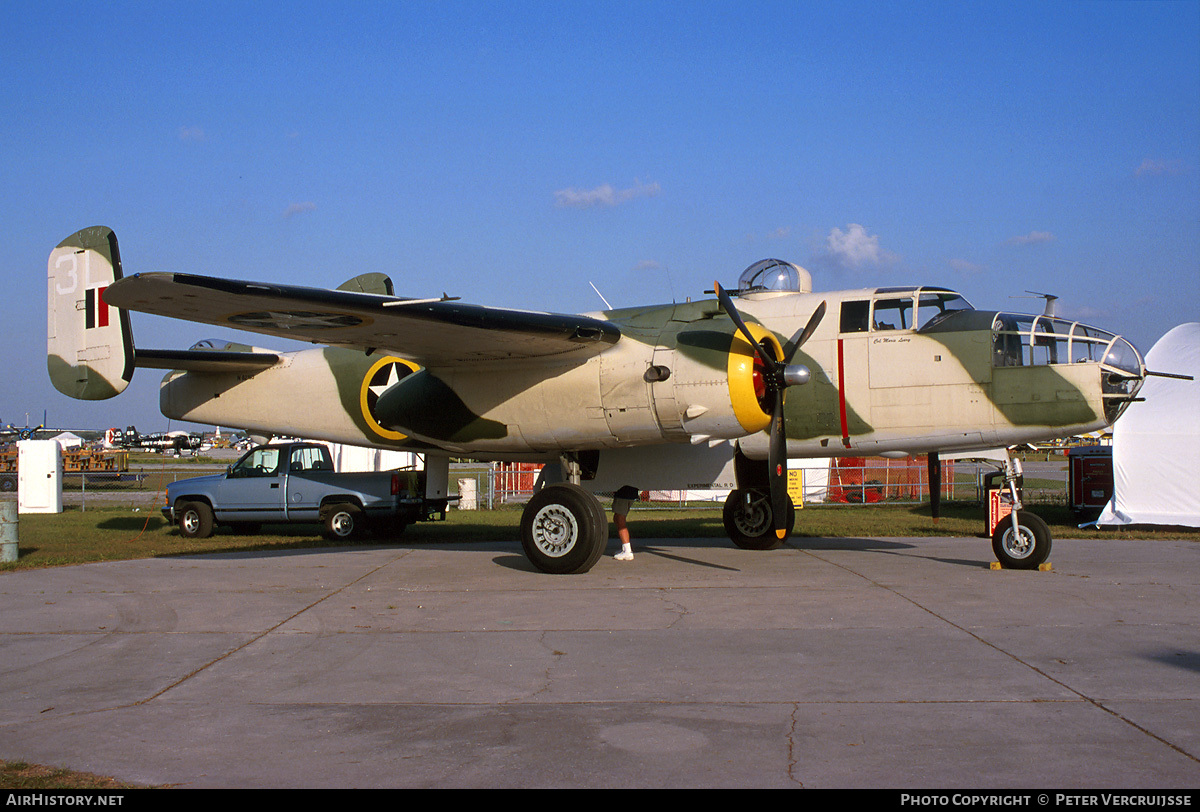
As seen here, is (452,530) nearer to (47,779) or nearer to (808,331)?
(808,331)

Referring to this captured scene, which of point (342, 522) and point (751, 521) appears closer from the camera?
point (751, 521)

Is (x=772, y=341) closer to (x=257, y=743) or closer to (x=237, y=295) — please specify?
(x=237, y=295)

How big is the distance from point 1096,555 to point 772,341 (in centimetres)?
642

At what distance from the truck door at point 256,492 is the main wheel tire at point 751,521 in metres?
9.53

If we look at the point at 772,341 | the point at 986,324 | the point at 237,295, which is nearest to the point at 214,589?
the point at 237,295

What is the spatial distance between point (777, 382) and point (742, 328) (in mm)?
881

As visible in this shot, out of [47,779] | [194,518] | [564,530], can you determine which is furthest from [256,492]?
[47,779]

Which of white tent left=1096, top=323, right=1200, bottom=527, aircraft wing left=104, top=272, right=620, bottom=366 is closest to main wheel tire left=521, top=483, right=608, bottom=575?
aircraft wing left=104, top=272, right=620, bottom=366

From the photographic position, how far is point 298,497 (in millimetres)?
18188

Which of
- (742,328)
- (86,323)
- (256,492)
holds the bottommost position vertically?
(256,492)

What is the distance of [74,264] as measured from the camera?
14.3 meters

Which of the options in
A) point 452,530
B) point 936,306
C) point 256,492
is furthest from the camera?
point 452,530

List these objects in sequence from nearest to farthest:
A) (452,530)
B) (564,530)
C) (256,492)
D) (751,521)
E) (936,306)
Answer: (564,530) < (936,306) < (751,521) < (256,492) < (452,530)

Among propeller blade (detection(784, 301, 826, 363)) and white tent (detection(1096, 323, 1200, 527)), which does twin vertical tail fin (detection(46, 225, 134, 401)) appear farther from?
white tent (detection(1096, 323, 1200, 527))
